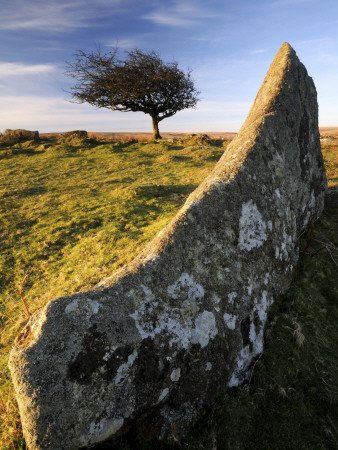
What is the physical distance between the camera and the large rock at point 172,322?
254 cm

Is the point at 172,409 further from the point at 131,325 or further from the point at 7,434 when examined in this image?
the point at 7,434

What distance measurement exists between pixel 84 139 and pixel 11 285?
77.5 ft

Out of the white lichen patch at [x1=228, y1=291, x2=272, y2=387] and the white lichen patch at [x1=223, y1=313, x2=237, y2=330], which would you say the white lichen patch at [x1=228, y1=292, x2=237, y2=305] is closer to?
the white lichen patch at [x1=223, y1=313, x2=237, y2=330]

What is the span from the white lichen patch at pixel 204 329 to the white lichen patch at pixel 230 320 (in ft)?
0.66

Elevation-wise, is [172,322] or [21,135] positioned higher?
[21,135]

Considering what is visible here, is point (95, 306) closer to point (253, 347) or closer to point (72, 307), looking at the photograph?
point (72, 307)

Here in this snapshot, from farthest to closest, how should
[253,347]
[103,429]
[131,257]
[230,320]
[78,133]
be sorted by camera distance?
1. [78,133]
2. [131,257]
3. [253,347]
4. [230,320]
5. [103,429]

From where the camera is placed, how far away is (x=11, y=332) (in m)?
5.37

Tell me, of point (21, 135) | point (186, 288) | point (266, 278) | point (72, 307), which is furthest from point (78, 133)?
point (72, 307)

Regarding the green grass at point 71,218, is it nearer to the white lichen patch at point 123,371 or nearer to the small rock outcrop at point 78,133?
the white lichen patch at point 123,371

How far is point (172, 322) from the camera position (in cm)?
316

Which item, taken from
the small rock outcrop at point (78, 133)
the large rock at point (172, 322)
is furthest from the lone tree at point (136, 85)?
the large rock at point (172, 322)

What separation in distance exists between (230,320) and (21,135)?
33735 millimetres

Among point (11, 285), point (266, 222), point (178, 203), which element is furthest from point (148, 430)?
point (178, 203)
